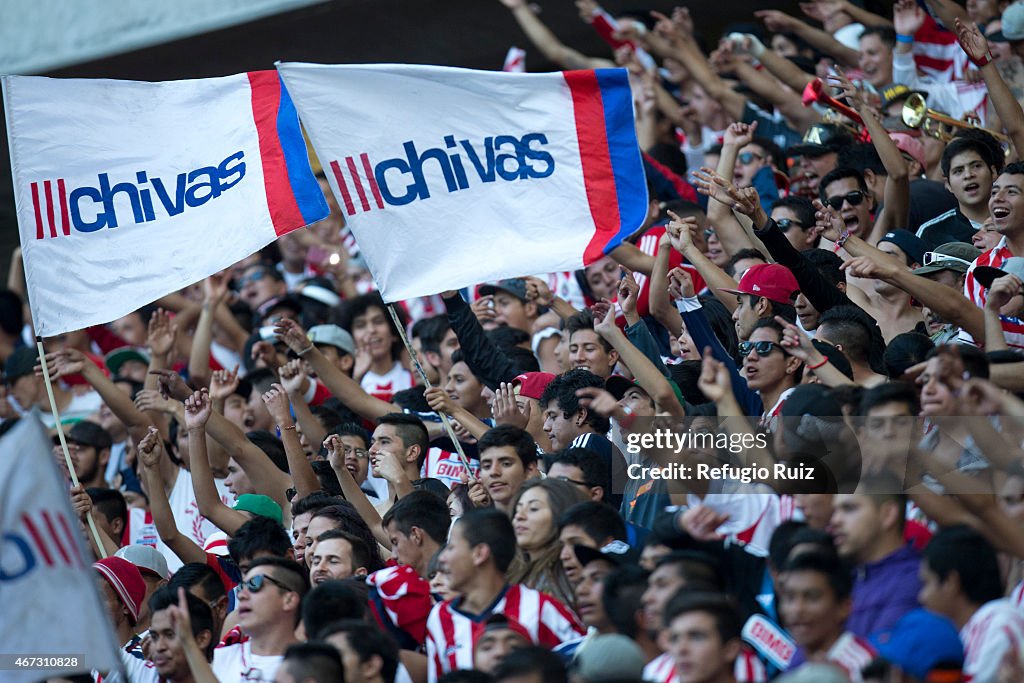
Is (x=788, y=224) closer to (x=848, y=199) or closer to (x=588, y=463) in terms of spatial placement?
(x=848, y=199)

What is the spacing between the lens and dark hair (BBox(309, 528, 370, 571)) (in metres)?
6.16

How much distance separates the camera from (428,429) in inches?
307

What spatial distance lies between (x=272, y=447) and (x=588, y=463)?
2596 millimetres

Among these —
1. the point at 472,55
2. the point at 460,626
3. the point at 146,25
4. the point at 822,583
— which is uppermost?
the point at 146,25

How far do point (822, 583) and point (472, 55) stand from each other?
10.9m

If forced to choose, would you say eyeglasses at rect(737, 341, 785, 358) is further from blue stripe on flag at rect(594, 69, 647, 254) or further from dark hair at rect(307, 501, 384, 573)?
dark hair at rect(307, 501, 384, 573)

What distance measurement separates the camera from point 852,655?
404 cm

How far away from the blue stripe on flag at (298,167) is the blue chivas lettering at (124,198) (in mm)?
229

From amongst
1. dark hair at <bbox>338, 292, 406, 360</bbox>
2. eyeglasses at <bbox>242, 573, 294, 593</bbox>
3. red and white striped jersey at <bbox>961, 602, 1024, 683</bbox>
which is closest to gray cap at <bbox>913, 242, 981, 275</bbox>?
red and white striped jersey at <bbox>961, 602, 1024, 683</bbox>

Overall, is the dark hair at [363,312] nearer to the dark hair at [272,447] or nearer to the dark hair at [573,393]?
the dark hair at [272,447]

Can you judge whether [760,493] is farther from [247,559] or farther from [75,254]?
[75,254]

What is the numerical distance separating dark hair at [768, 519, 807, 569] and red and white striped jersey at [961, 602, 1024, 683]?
0.58 metres

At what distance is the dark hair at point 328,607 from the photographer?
535cm

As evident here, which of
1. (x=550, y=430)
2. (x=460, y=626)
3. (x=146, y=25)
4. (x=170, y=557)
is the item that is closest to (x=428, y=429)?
(x=550, y=430)
